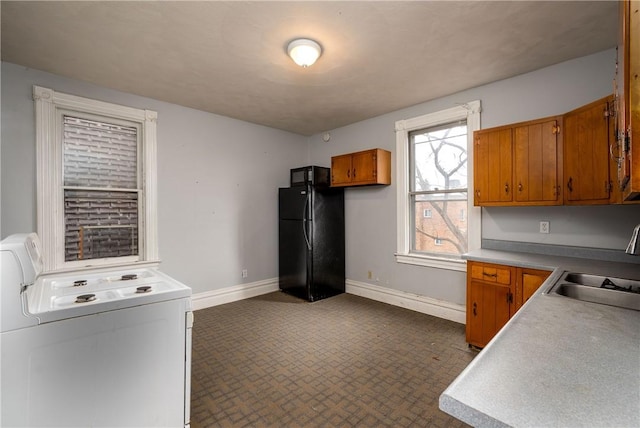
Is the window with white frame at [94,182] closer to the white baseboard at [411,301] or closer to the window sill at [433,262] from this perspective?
the white baseboard at [411,301]

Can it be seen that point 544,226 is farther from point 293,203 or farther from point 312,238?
point 293,203

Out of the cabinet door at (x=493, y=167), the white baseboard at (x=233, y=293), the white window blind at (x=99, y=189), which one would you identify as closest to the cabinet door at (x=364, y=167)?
the cabinet door at (x=493, y=167)

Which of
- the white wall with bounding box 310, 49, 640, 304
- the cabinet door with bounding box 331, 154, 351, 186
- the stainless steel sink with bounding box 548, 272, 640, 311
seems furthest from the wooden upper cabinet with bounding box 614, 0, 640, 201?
the cabinet door with bounding box 331, 154, 351, 186

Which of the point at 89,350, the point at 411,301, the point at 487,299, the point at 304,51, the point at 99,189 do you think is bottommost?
the point at 411,301

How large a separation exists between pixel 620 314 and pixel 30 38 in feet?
13.3

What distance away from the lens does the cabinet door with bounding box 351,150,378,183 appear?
389 centimetres

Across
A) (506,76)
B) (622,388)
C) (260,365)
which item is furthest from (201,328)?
(506,76)

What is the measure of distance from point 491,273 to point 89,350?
9.29ft

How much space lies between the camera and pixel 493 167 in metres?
2.81

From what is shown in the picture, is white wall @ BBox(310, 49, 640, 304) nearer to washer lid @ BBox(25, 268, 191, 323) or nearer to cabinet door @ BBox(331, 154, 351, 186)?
cabinet door @ BBox(331, 154, 351, 186)

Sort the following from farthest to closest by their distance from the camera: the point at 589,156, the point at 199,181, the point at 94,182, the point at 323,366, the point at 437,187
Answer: the point at 199,181
the point at 437,187
the point at 94,182
the point at 323,366
the point at 589,156

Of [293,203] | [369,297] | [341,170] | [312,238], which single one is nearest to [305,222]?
[312,238]

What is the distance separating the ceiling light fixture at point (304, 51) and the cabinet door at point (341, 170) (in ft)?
6.08

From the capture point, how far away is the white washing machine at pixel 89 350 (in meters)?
1.25
